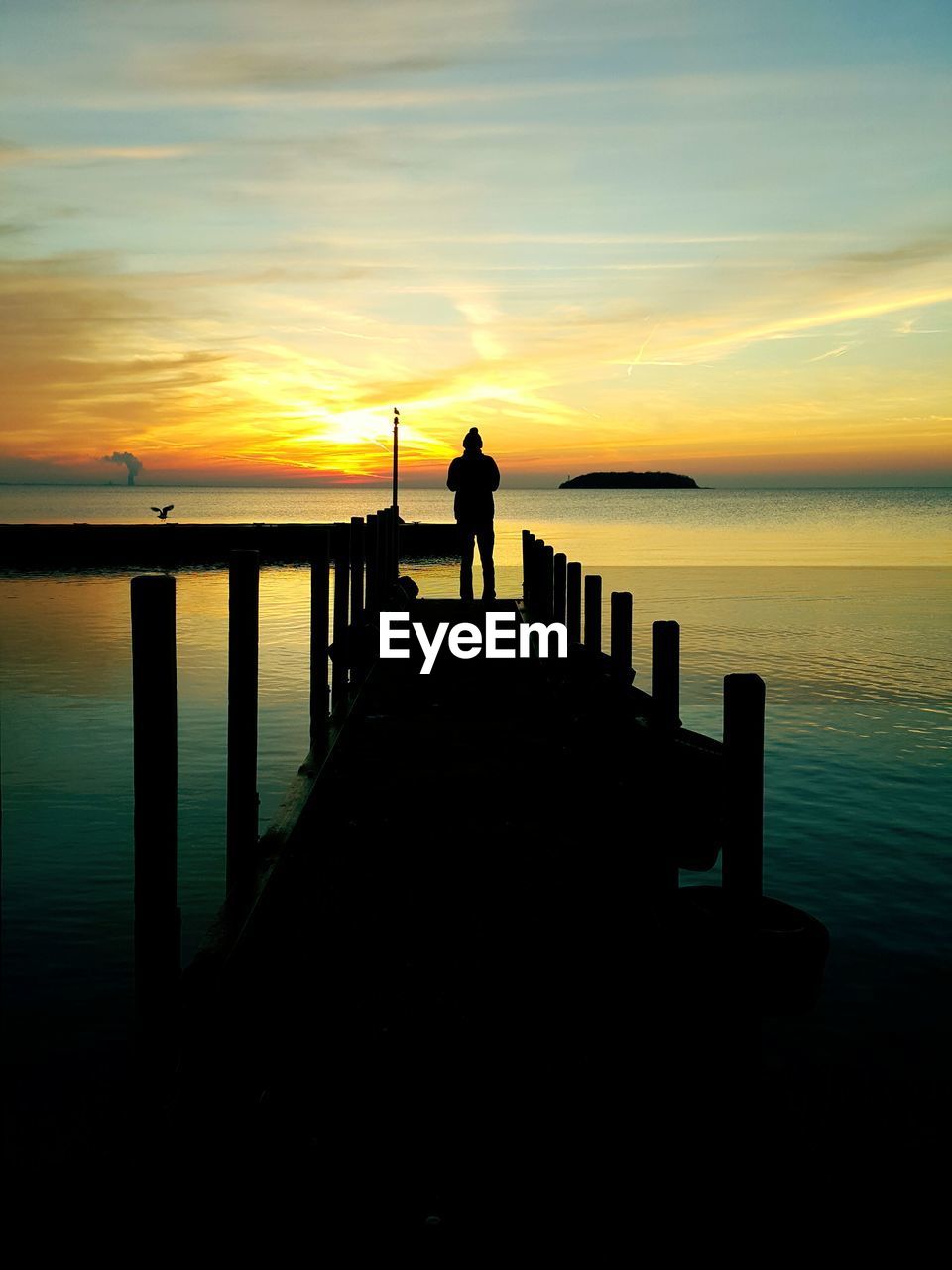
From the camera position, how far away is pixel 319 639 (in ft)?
35.6

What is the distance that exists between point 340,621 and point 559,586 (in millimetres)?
4228

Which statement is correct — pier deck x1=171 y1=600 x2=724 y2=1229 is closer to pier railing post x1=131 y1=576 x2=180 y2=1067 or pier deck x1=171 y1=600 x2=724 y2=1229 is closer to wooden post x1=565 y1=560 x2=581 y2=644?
pier railing post x1=131 y1=576 x2=180 y2=1067

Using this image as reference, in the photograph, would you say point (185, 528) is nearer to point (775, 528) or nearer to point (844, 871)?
point (844, 871)

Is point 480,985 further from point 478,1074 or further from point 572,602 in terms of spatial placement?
point 572,602

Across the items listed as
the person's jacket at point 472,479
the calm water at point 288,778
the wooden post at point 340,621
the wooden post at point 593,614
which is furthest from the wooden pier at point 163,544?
the wooden post at point 593,614

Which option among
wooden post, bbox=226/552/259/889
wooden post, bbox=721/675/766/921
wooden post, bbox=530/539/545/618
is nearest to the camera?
wooden post, bbox=721/675/766/921

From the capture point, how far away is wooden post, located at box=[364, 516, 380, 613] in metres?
17.8

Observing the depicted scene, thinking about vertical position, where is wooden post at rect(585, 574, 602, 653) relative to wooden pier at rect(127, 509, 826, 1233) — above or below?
above

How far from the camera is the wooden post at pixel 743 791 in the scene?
5.00 meters

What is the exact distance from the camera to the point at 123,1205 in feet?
13.1

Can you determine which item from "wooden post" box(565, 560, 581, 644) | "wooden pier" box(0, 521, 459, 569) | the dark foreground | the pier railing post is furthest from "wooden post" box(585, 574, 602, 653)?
"wooden pier" box(0, 521, 459, 569)

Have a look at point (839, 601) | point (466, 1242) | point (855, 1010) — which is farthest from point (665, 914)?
point (839, 601)

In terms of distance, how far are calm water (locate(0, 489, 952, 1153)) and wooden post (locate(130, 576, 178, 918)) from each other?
214cm

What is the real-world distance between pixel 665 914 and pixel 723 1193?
229cm
